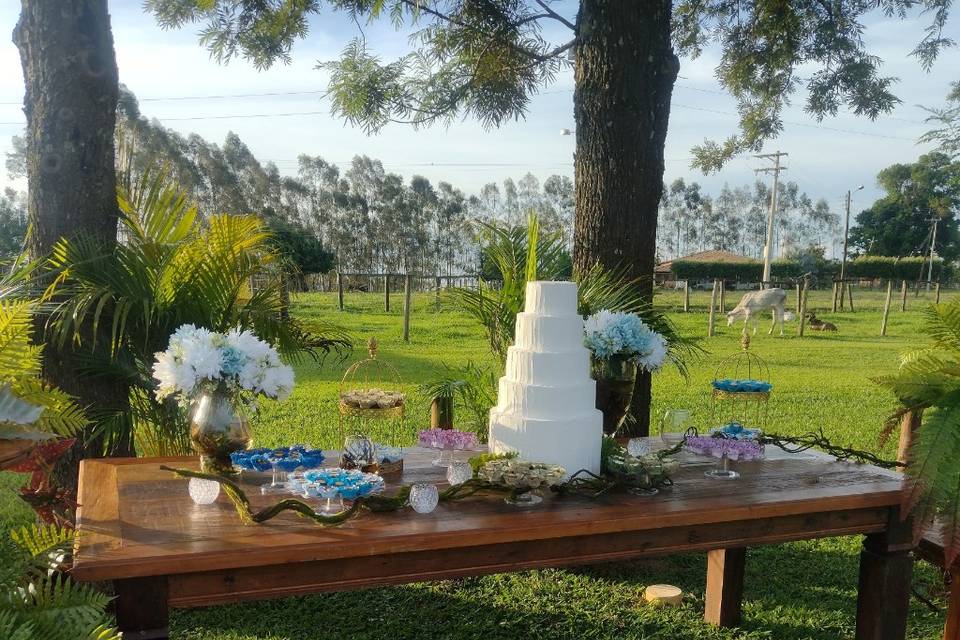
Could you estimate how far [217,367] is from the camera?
2395 mm

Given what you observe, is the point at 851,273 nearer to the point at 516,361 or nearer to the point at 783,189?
the point at 783,189

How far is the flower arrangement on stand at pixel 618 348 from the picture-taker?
2908 millimetres

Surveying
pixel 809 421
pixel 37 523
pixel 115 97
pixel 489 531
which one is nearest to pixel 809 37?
pixel 809 421

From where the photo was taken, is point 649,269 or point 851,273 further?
point 851,273

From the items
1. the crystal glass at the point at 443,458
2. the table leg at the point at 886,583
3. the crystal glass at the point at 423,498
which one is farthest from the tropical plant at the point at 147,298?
the table leg at the point at 886,583

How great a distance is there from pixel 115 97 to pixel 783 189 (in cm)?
6941

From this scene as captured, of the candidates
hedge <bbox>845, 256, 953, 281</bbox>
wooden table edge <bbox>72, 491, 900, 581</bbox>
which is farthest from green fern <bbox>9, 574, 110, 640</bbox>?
hedge <bbox>845, 256, 953, 281</bbox>

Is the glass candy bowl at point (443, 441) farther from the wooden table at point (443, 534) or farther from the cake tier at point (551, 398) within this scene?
the cake tier at point (551, 398)

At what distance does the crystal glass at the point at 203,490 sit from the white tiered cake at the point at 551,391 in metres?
0.90

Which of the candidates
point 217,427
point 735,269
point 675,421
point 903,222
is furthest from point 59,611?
point 903,222

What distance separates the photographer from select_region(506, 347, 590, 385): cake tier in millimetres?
2512

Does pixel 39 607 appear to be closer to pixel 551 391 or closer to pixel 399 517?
pixel 399 517

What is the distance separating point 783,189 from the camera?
66438 mm

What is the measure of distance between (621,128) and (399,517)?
2.82 m
